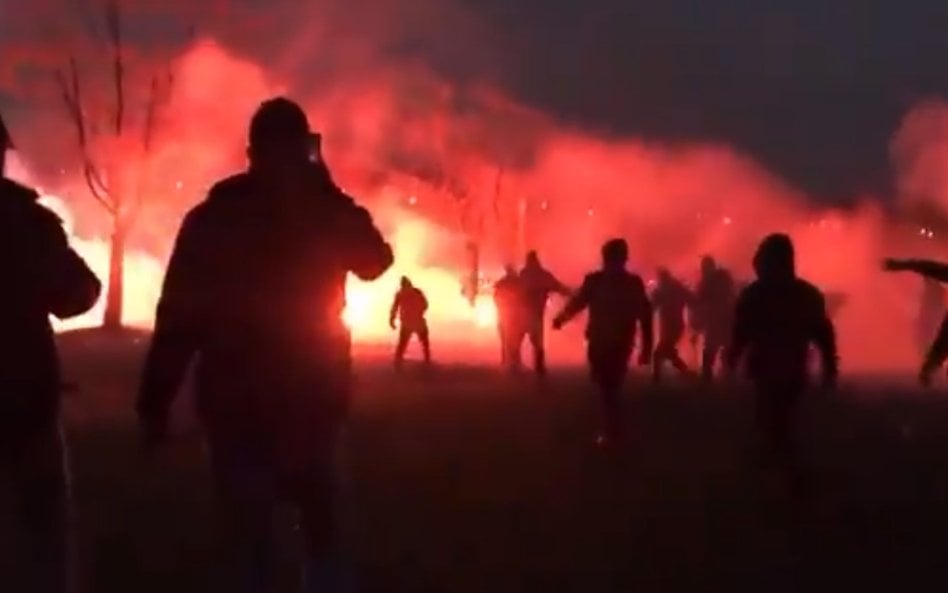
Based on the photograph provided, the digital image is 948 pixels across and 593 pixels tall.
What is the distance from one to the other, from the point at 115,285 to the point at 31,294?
3556cm

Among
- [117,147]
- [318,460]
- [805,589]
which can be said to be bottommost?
[805,589]

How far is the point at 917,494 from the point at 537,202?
2339 inches

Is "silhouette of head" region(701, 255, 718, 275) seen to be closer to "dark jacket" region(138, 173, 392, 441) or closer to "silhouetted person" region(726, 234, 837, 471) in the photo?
"silhouetted person" region(726, 234, 837, 471)

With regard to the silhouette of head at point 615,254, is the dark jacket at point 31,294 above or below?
below

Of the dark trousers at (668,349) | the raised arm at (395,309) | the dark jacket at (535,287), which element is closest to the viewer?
the dark jacket at (535,287)

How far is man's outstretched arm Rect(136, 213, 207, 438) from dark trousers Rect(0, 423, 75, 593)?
0.38 metres

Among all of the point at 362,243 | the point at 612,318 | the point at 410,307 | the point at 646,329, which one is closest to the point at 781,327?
the point at 646,329

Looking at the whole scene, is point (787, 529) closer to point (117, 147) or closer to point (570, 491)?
point (570, 491)

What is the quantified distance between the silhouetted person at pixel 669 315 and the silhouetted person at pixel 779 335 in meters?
14.0

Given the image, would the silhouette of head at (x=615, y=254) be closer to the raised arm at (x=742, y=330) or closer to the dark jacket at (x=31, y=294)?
the raised arm at (x=742, y=330)

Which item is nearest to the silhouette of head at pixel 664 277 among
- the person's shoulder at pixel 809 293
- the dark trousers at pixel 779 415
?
the dark trousers at pixel 779 415

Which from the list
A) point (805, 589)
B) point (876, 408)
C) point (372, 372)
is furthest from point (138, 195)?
point (805, 589)

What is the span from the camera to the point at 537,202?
72.6m

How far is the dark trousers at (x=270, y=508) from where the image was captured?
6297 millimetres
